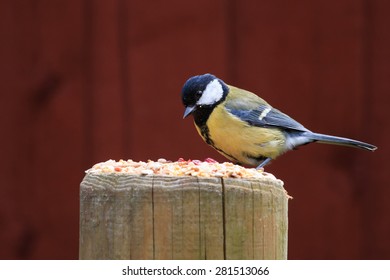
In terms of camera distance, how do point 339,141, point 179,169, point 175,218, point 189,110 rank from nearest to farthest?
point 175,218, point 179,169, point 189,110, point 339,141

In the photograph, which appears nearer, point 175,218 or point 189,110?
point 175,218

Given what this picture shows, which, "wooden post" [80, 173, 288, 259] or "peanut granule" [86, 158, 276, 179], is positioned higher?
"peanut granule" [86, 158, 276, 179]

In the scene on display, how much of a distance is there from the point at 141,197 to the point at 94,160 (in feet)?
5.08

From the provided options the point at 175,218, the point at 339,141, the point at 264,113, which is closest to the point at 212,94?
the point at 264,113

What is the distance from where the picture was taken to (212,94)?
11.7 feet

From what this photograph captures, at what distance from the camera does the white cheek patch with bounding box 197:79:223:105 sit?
11.3 ft

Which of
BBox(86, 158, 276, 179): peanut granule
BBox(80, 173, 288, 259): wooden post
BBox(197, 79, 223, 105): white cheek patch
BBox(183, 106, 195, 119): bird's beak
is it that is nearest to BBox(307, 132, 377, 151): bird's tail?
BBox(197, 79, 223, 105): white cheek patch

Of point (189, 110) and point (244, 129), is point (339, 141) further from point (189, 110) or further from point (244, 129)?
point (189, 110)

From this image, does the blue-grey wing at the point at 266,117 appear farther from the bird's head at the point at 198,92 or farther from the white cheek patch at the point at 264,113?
the bird's head at the point at 198,92

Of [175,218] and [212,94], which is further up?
[212,94]

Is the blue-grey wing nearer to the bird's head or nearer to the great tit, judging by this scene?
the great tit

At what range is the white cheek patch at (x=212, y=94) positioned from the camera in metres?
3.45

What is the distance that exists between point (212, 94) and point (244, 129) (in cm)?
22

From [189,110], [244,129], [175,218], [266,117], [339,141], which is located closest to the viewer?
[175,218]
